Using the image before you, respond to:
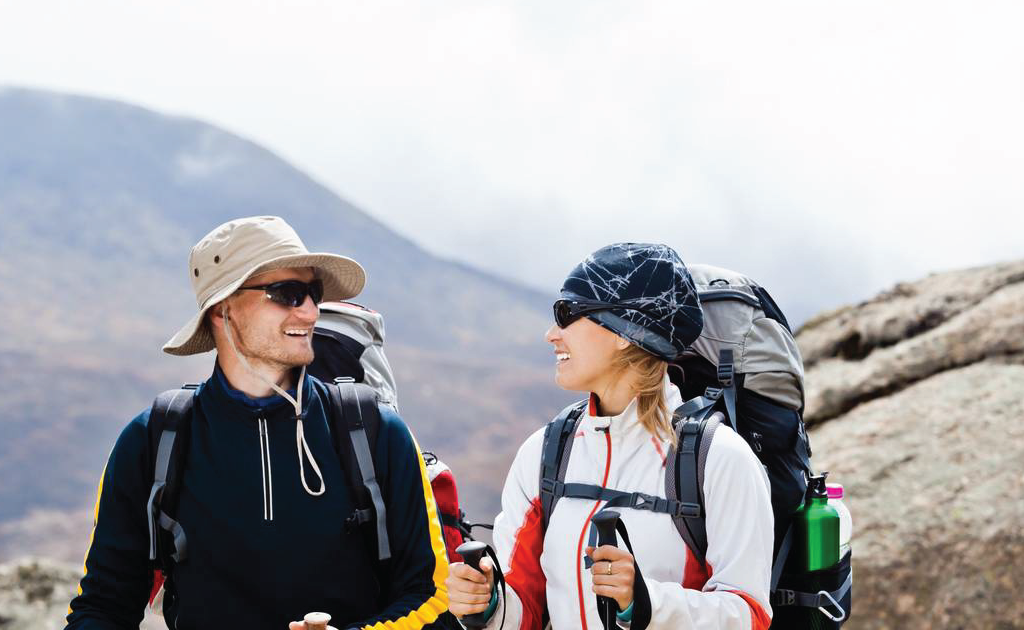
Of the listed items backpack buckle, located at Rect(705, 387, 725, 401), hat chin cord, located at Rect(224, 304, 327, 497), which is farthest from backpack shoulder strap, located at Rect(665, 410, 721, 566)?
hat chin cord, located at Rect(224, 304, 327, 497)

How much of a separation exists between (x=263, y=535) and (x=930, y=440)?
7.13 metres

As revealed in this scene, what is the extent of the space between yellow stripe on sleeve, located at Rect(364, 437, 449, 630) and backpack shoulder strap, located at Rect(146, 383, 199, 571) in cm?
86

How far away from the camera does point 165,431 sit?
3809 mm

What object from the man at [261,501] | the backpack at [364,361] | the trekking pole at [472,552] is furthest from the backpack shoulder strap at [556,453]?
the backpack at [364,361]

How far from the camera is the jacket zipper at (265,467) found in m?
3.74

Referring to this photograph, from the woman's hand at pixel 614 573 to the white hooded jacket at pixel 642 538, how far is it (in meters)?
0.11

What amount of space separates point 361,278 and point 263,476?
1.00m

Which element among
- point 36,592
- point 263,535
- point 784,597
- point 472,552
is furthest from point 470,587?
point 36,592

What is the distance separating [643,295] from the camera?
11.0 ft

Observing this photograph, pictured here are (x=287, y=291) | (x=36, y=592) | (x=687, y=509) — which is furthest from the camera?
(x=36, y=592)

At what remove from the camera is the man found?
3732 mm

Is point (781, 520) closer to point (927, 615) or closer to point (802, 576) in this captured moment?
point (802, 576)

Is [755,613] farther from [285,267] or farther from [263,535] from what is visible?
[285,267]

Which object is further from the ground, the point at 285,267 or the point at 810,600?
the point at 285,267
